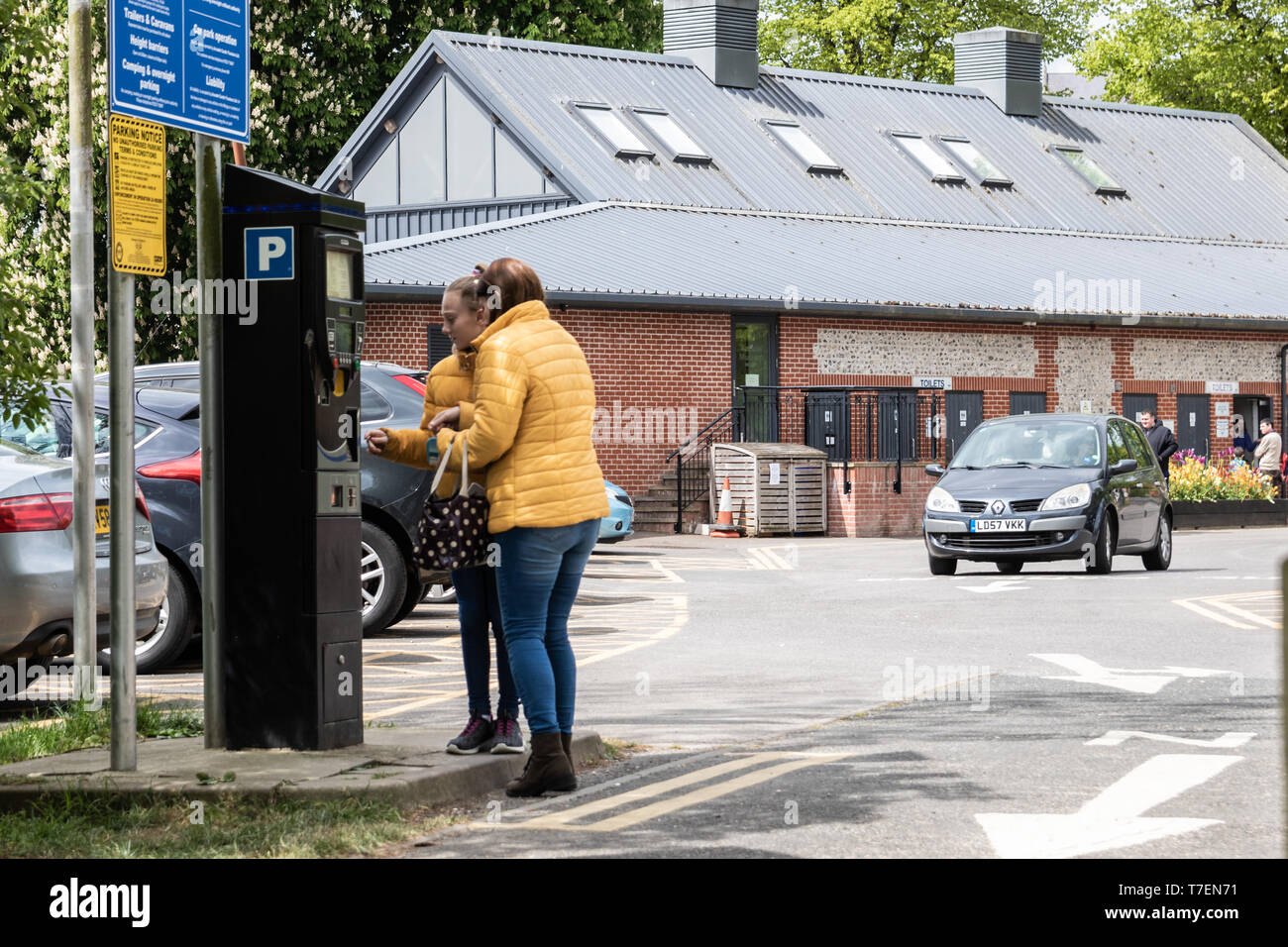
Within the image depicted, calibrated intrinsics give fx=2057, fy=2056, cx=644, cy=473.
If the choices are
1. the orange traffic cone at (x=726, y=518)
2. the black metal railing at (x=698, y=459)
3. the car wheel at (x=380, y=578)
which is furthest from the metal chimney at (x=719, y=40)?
the car wheel at (x=380, y=578)

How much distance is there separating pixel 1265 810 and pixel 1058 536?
12615 millimetres

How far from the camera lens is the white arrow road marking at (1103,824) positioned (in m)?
6.38

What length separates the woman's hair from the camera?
7480 mm

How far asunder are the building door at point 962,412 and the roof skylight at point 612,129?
6.93m

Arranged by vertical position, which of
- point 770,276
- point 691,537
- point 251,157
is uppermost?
point 251,157

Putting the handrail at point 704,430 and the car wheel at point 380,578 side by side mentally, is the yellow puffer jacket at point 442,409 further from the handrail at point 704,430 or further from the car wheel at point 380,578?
the handrail at point 704,430

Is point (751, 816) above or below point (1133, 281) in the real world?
below

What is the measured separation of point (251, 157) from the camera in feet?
125

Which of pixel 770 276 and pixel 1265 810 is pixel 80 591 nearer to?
pixel 1265 810

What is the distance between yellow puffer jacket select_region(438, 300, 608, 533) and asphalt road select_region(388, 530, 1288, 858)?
1.06 m

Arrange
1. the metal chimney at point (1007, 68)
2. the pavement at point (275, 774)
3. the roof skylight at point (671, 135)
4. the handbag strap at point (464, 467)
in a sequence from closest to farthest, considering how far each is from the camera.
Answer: the pavement at point (275, 774) < the handbag strap at point (464, 467) < the roof skylight at point (671, 135) < the metal chimney at point (1007, 68)

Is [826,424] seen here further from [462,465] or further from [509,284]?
[462,465]
